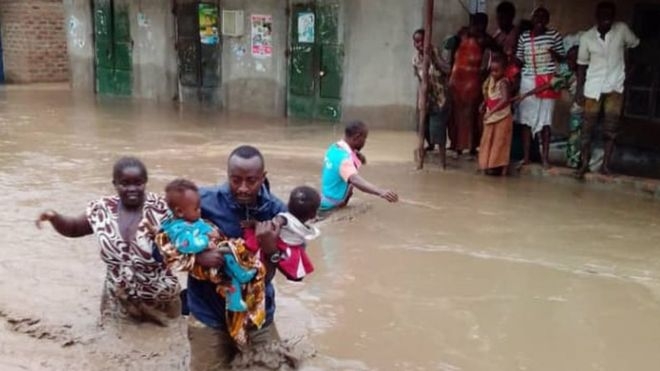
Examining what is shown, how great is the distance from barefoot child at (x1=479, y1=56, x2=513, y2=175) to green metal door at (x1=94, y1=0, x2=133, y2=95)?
9903mm

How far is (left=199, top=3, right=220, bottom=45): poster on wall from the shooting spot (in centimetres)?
1502

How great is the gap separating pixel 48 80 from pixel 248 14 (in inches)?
→ 310

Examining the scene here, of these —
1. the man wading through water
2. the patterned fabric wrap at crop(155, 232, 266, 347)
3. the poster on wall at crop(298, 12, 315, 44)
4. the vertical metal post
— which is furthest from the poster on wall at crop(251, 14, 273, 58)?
the patterned fabric wrap at crop(155, 232, 266, 347)

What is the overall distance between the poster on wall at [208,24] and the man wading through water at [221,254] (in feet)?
38.9

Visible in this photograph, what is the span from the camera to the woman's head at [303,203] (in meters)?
3.55

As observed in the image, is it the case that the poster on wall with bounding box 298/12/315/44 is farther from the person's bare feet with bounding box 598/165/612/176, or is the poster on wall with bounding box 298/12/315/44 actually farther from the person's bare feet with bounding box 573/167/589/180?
the person's bare feet with bounding box 598/165/612/176

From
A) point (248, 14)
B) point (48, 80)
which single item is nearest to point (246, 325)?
point (248, 14)

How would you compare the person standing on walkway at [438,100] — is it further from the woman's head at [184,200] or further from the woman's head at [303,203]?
the woman's head at [184,200]

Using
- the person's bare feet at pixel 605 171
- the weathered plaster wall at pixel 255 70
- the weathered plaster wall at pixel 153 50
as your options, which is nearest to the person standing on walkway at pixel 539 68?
the person's bare feet at pixel 605 171

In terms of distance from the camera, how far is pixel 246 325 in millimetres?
3633

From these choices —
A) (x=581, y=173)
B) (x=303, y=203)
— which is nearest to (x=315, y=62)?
(x=581, y=173)

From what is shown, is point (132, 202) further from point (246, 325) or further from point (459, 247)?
point (459, 247)

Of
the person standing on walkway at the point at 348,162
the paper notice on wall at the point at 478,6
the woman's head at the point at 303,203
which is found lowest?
the person standing on walkway at the point at 348,162

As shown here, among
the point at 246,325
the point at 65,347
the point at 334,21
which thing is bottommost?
the point at 65,347
